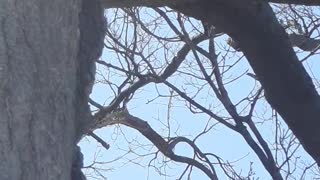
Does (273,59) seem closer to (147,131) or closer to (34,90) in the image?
(34,90)

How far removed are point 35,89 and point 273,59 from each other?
2366 mm

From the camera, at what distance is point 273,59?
3.38 meters

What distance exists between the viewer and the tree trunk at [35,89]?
1062 millimetres

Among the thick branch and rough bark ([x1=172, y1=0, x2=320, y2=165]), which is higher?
the thick branch

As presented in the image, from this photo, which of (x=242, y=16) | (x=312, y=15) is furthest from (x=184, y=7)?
(x=312, y=15)

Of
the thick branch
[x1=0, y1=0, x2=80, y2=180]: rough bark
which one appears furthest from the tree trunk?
the thick branch

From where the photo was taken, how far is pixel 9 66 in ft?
3.54

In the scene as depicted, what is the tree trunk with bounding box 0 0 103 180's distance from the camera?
1.06 m

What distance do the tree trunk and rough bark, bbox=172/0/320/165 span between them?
2206 mm

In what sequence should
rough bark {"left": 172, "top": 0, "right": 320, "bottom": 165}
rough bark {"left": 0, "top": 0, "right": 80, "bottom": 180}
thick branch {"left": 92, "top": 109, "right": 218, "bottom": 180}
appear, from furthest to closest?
thick branch {"left": 92, "top": 109, "right": 218, "bottom": 180} → rough bark {"left": 172, "top": 0, "right": 320, "bottom": 165} → rough bark {"left": 0, "top": 0, "right": 80, "bottom": 180}

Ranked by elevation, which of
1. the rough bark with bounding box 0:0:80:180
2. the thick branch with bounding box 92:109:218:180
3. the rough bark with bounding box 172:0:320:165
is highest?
the thick branch with bounding box 92:109:218:180

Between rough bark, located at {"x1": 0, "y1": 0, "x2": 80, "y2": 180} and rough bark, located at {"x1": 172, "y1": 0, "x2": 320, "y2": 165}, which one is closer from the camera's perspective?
rough bark, located at {"x1": 0, "y1": 0, "x2": 80, "y2": 180}

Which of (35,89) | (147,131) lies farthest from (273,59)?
(147,131)

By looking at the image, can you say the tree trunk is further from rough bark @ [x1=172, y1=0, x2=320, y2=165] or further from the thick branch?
the thick branch
